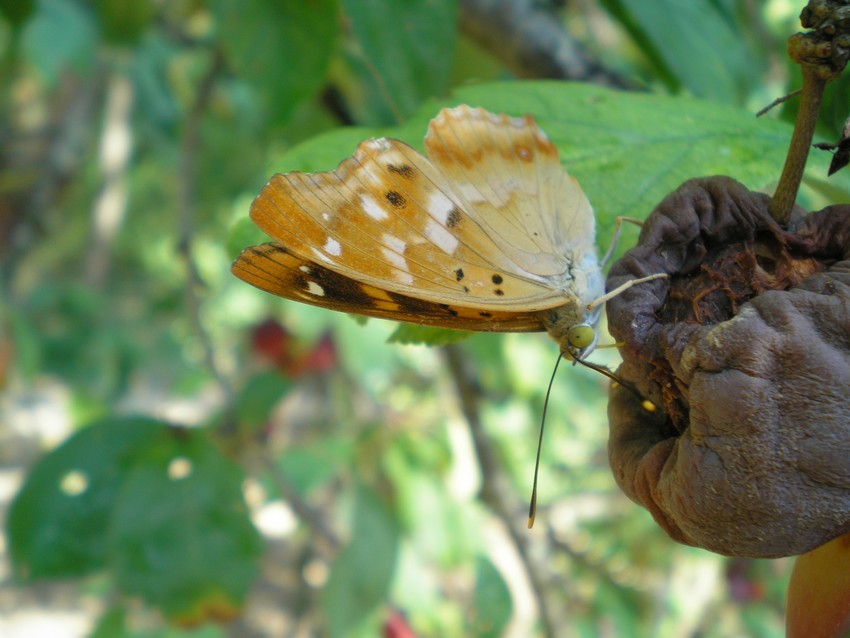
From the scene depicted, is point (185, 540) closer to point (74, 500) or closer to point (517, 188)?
point (74, 500)

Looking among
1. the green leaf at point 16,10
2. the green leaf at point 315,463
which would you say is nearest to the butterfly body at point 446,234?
the green leaf at point 16,10

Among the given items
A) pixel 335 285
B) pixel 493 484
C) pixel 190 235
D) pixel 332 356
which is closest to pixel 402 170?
pixel 335 285

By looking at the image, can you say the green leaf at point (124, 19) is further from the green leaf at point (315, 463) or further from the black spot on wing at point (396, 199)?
the black spot on wing at point (396, 199)

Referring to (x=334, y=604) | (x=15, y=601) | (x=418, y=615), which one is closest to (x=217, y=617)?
(x=334, y=604)

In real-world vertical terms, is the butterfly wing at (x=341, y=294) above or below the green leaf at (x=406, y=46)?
below

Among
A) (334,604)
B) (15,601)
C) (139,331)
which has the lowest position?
(15,601)

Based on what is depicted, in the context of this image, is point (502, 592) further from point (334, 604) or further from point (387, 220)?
point (387, 220)
